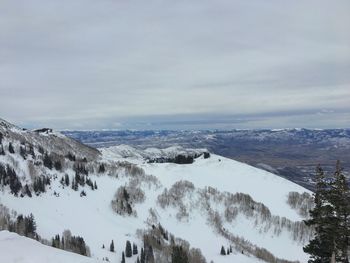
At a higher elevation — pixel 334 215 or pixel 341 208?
pixel 341 208

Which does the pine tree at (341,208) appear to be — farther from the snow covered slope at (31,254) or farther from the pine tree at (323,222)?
the snow covered slope at (31,254)

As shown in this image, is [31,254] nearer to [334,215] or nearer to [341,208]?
[341,208]

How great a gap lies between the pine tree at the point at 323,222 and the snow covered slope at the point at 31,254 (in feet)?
80.8

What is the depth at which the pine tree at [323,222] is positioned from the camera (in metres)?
42.7

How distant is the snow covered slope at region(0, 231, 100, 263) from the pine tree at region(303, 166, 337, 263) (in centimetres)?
2463

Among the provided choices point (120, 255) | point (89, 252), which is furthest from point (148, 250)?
point (89, 252)

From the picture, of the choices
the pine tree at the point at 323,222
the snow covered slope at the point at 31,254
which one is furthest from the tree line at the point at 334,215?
the snow covered slope at the point at 31,254

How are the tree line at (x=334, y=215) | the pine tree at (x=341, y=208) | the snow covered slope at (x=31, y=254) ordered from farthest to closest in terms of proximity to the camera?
the tree line at (x=334, y=215)
the pine tree at (x=341, y=208)
the snow covered slope at (x=31, y=254)

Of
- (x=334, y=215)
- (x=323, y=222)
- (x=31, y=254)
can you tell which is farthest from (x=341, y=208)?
(x=31, y=254)

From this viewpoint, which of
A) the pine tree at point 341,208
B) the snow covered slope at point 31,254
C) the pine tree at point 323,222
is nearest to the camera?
the snow covered slope at point 31,254

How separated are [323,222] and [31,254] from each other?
1125 inches

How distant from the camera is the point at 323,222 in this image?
43094 millimetres

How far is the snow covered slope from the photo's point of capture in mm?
31500

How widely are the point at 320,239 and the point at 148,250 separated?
536 ft
